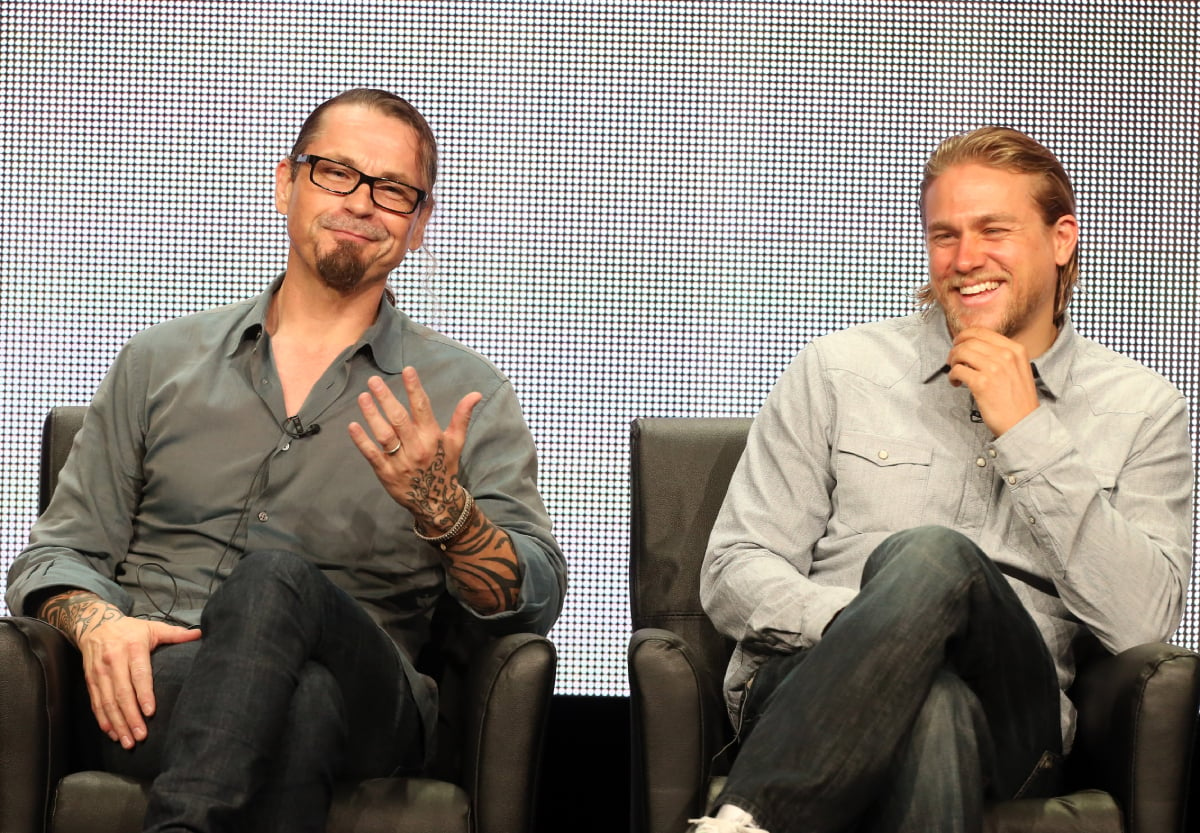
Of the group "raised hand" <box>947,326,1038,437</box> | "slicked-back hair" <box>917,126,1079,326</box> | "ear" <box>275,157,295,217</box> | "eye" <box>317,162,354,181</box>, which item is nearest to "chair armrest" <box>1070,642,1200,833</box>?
"raised hand" <box>947,326,1038,437</box>

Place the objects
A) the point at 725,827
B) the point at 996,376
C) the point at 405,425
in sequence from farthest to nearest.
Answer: the point at 996,376 < the point at 405,425 < the point at 725,827

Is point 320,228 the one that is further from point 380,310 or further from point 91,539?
point 91,539

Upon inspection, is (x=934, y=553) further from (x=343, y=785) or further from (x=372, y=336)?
(x=372, y=336)

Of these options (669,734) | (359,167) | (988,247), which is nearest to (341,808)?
(669,734)

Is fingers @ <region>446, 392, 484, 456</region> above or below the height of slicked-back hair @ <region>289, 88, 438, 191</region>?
below

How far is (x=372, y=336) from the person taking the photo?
7.30ft

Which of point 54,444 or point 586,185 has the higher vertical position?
point 586,185

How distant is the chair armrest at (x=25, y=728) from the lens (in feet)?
5.64

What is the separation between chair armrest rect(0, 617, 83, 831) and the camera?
5.64 ft

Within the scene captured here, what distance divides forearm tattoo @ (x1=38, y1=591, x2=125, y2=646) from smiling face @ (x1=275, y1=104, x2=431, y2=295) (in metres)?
0.65

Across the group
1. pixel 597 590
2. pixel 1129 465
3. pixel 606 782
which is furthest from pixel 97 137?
pixel 1129 465

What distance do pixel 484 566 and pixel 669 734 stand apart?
354 millimetres

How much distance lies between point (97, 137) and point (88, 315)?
1.21ft

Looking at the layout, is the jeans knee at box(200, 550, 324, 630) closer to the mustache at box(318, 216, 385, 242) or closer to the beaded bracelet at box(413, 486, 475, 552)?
the beaded bracelet at box(413, 486, 475, 552)
